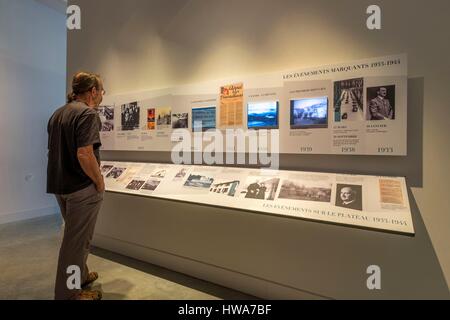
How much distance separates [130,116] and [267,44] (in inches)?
68.7

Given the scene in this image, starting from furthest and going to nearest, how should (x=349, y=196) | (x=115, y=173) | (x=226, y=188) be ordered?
1. (x=115, y=173)
2. (x=226, y=188)
3. (x=349, y=196)

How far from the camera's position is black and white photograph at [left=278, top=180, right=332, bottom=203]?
1.87 m

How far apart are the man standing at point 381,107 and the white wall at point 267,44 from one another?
223 millimetres

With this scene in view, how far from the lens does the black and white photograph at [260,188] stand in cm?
203

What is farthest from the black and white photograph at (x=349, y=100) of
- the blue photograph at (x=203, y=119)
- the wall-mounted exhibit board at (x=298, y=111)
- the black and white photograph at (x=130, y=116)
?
the black and white photograph at (x=130, y=116)

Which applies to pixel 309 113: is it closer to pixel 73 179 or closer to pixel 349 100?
pixel 349 100

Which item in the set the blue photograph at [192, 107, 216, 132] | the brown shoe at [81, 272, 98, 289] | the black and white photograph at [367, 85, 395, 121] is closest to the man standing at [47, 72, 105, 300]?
the brown shoe at [81, 272, 98, 289]

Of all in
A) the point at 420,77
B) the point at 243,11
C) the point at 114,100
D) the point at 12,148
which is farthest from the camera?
the point at 12,148

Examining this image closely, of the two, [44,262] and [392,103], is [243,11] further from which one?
[44,262]

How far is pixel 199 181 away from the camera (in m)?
2.42

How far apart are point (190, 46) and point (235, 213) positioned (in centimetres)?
172

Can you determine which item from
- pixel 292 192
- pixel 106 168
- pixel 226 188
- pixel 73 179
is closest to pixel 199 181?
pixel 226 188

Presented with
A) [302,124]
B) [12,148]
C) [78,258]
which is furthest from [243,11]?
[12,148]

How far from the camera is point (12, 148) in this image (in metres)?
4.62
